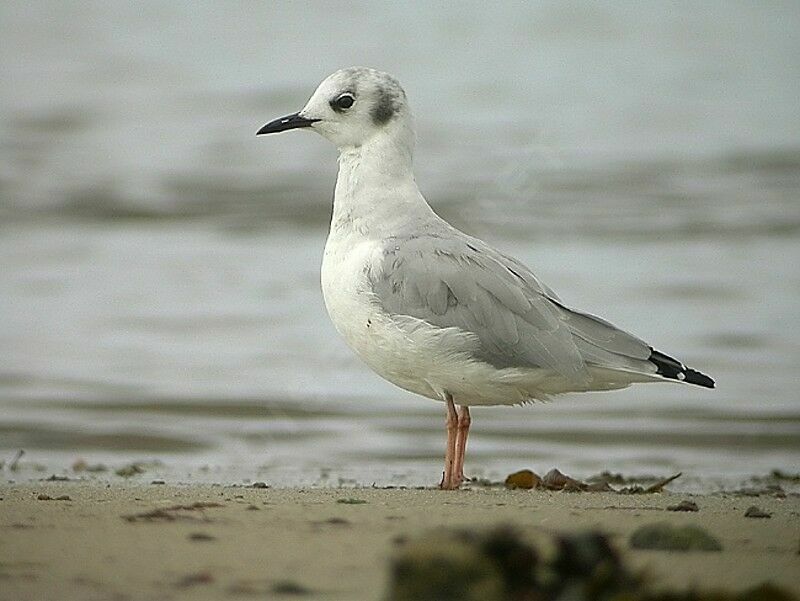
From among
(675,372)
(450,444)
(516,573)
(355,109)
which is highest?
(355,109)

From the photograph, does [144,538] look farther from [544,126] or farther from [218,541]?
[544,126]

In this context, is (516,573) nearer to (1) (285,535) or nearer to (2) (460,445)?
(1) (285,535)

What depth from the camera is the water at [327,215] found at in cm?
784

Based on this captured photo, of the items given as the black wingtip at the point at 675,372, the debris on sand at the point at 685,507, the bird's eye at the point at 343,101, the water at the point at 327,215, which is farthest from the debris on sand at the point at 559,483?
the bird's eye at the point at 343,101

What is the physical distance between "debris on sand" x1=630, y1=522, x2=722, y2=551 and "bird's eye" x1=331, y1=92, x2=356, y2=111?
9.34 ft

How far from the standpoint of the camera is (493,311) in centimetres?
580

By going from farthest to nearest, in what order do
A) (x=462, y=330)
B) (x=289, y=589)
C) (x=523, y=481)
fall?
(x=523, y=481) → (x=462, y=330) → (x=289, y=589)

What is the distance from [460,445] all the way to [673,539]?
191cm

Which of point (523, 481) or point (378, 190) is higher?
point (378, 190)

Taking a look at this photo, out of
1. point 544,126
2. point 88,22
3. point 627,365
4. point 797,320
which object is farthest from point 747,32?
point 627,365

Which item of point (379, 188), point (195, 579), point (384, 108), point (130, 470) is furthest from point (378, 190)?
point (195, 579)

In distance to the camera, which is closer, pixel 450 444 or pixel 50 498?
pixel 50 498

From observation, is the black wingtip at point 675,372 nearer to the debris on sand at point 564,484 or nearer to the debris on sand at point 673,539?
the debris on sand at point 564,484

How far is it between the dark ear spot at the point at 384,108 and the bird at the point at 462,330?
571 millimetres
